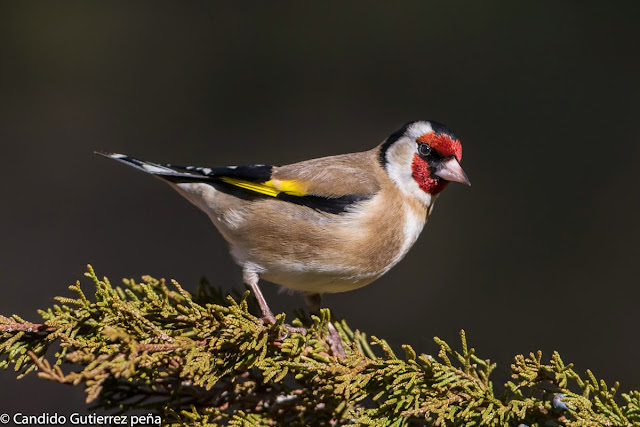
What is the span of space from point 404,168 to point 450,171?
0.41ft

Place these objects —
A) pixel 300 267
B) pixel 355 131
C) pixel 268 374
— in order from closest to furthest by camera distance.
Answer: pixel 268 374, pixel 300 267, pixel 355 131

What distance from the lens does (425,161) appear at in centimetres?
189

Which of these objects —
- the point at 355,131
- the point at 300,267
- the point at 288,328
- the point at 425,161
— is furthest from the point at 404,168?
the point at 355,131

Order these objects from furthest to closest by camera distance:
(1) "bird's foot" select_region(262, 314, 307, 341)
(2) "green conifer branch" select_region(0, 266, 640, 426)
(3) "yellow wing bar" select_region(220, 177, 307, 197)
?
(3) "yellow wing bar" select_region(220, 177, 307, 197) → (1) "bird's foot" select_region(262, 314, 307, 341) → (2) "green conifer branch" select_region(0, 266, 640, 426)

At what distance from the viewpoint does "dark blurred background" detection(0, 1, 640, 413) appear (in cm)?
380

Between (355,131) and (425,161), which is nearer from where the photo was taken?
(425,161)

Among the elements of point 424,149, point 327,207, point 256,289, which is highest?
point 424,149

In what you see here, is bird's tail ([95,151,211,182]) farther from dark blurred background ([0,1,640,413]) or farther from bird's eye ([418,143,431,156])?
dark blurred background ([0,1,640,413])

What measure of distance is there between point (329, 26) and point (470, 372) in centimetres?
346

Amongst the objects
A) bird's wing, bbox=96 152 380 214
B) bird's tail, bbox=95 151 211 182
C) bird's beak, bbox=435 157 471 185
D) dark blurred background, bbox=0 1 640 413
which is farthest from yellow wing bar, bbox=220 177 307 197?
dark blurred background, bbox=0 1 640 413

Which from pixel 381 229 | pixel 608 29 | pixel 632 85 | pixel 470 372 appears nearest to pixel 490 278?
pixel 632 85

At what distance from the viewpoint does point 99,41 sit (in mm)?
4426

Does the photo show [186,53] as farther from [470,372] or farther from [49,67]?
[470,372]

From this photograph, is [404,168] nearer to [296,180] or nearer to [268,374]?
[296,180]
